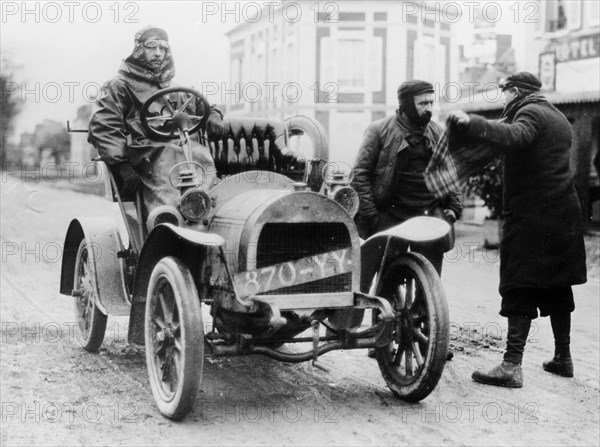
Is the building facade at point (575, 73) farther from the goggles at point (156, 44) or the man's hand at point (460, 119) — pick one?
the man's hand at point (460, 119)

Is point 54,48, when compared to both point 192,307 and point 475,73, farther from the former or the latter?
point 475,73

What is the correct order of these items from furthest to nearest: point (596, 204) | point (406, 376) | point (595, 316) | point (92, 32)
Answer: point (596, 204), point (92, 32), point (595, 316), point (406, 376)

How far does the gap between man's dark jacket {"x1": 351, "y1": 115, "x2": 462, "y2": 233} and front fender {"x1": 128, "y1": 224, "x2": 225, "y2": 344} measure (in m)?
1.58

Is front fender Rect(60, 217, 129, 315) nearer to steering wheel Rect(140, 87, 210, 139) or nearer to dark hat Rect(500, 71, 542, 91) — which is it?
steering wheel Rect(140, 87, 210, 139)

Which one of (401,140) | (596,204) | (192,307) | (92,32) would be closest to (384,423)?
(192,307)

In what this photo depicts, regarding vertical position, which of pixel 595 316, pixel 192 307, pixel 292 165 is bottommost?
pixel 595 316

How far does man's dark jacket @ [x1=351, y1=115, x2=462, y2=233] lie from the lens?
20.5 feet

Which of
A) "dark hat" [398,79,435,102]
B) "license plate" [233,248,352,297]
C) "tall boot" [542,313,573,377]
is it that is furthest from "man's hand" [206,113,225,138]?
"tall boot" [542,313,573,377]

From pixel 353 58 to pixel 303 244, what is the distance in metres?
22.0

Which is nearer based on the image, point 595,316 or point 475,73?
point 595,316

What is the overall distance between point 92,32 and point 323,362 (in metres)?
7.70

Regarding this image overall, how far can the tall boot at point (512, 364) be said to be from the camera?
5488mm

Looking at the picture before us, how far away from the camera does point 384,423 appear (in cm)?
464

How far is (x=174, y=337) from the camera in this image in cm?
476
